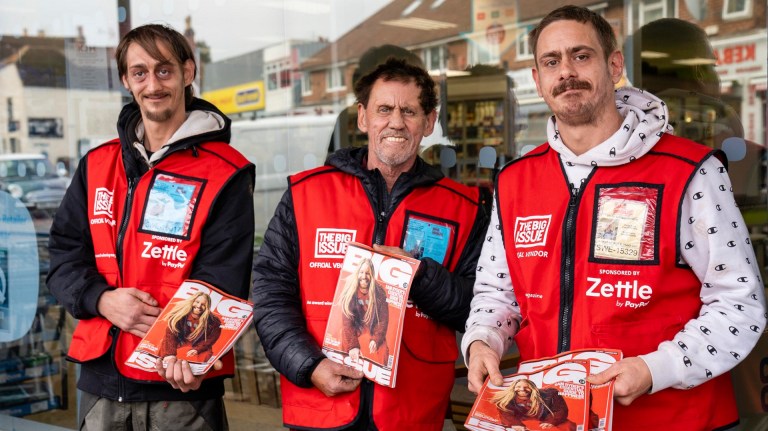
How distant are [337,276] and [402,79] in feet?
1.93

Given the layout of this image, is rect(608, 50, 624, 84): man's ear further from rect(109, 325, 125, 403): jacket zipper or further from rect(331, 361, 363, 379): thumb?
rect(109, 325, 125, 403): jacket zipper

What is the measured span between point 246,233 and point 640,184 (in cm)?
120

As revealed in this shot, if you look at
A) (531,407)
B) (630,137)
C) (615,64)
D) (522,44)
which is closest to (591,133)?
(630,137)

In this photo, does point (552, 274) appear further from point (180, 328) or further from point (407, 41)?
point (407, 41)


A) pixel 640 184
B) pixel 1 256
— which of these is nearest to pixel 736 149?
pixel 640 184

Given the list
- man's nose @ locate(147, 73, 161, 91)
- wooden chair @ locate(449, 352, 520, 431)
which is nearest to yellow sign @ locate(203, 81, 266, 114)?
wooden chair @ locate(449, 352, 520, 431)

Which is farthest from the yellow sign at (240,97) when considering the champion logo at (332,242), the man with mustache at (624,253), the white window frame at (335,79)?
the man with mustache at (624,253)

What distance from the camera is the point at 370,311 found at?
2.19 metres

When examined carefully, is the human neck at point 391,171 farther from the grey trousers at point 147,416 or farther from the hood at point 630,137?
the grey trousers at point 147,416

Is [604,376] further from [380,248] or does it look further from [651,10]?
[651,10]

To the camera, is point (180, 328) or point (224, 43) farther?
point (224, 43)

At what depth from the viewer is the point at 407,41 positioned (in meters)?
6.20

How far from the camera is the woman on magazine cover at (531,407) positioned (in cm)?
187

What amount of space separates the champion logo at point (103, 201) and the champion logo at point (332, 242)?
2.30 ft
